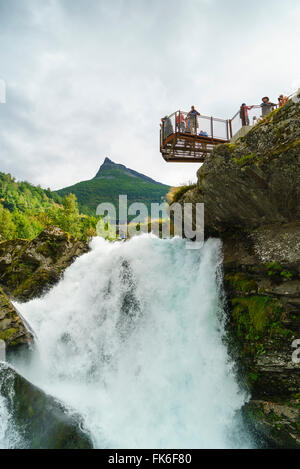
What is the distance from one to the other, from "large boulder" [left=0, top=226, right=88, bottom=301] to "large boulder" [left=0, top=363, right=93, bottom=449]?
789 cm

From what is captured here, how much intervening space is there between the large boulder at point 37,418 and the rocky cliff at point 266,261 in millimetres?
5015

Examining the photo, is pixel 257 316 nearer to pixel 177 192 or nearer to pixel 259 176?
pixel 259 176

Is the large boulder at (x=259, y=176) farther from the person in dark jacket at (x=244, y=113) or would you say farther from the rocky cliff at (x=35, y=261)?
the rocky cliff at (x=35, y=261)

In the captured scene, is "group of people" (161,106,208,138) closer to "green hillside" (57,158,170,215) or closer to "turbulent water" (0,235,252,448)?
"turbulent water" (0,235,252,448)

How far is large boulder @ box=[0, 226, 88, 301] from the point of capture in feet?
47.5

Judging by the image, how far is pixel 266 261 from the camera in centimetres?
808

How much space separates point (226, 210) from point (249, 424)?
6814mm

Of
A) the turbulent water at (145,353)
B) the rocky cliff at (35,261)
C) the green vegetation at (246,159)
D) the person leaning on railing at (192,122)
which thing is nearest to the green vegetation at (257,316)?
the turbulent water at (145,353)

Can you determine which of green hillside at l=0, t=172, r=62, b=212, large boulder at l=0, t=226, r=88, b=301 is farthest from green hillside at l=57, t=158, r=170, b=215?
large boulder at l=0, t=226, r=88, b=301

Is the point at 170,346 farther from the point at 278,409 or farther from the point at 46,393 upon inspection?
the point at 46,393

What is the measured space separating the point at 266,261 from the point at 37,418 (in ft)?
26.1

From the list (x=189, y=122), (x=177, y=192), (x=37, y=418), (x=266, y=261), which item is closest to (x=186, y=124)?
(x=189, y=122)

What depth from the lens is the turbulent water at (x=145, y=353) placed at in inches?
276

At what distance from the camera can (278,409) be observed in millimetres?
6855
